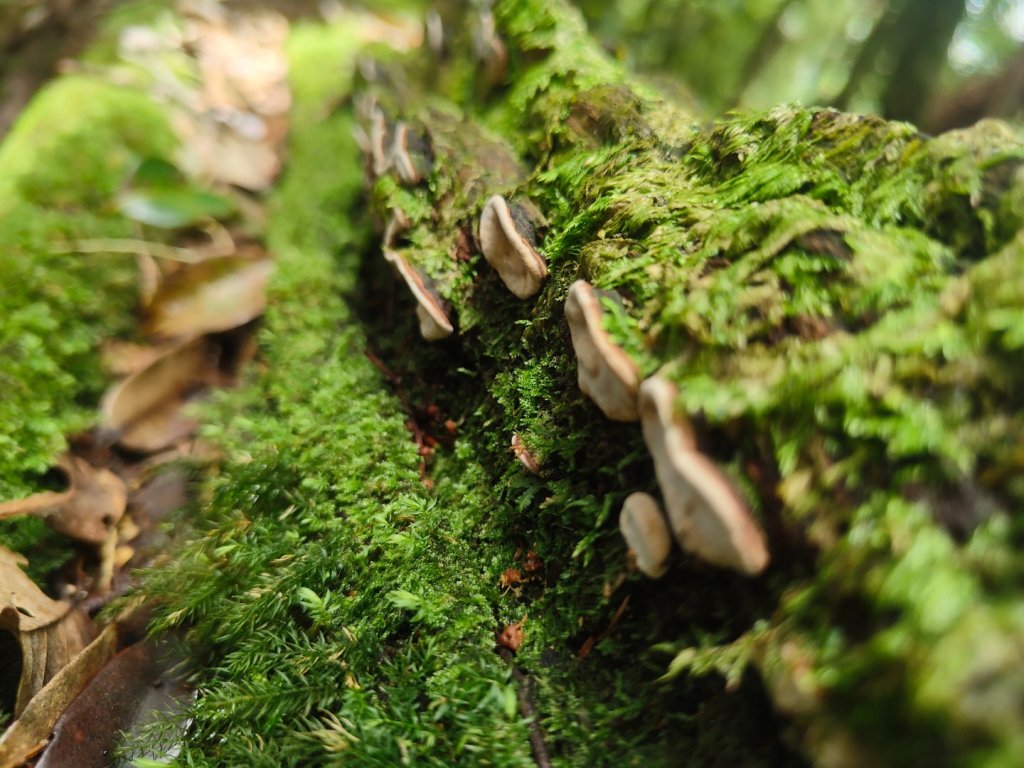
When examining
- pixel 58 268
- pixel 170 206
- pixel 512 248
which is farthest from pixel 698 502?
pixel 170 206

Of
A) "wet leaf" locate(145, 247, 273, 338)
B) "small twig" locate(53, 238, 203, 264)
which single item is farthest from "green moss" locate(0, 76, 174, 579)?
"wet leaf" locate(145, 247, 273, 338)

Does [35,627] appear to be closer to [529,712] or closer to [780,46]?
[529,712]

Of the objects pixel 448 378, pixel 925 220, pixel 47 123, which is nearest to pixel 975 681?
pixel 925 220

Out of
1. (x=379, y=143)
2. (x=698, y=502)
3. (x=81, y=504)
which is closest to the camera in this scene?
(x=698, y=502)

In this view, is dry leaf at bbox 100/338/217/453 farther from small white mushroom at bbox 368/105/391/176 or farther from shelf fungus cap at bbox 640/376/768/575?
shelf fungus cap at bbox 640/376/768/575

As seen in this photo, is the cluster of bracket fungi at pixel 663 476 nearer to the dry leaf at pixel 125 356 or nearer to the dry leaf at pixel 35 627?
the dry leaf at pixel 35 627

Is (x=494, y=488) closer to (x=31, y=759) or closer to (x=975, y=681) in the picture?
(x=975, y=681)
